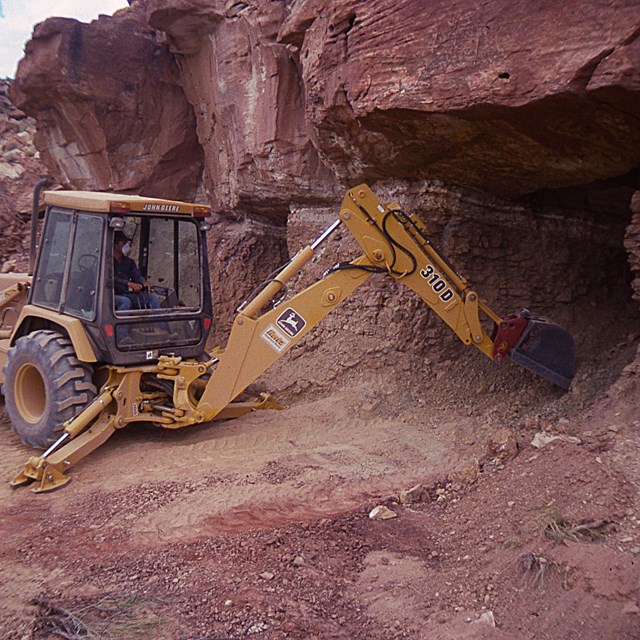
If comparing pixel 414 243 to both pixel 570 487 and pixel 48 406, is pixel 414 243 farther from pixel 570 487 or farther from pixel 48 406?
pixel 48 406

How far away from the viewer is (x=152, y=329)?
5.59 m

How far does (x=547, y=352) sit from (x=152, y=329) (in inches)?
131

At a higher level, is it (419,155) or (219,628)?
(419,155)

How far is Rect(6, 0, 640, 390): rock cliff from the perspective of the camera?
4375mm

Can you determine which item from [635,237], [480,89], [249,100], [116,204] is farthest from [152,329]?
[635,237]

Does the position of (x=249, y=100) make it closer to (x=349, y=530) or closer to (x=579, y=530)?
(x=349, y=530)

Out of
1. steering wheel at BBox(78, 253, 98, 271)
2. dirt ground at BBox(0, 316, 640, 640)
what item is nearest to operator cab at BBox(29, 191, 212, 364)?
steering wheel at BBox(78, 253, 98, 271)

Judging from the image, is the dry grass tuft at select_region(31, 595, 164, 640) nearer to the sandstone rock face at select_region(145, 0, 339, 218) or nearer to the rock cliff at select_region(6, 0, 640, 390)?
the rock cliff at select_region(6, 0, 640, 390)

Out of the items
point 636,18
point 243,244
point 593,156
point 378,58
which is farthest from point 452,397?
point 243,244

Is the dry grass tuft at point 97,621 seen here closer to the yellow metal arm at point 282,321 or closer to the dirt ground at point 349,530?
the dirt ground at point 349,530

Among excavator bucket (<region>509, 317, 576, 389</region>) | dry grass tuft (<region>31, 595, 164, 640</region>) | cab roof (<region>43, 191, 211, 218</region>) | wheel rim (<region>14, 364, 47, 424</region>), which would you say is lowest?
excavator bucket (<region>509, 317, 576, 389</region>)

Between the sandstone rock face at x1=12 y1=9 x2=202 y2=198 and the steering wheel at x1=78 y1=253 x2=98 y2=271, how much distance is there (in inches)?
183

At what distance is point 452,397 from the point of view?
620cm

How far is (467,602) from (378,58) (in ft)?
12.9
